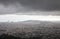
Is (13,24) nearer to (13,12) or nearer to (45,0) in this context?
(13,12)

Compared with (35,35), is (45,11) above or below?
above

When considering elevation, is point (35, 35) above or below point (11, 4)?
below

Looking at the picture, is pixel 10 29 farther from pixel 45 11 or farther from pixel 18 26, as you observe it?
pixel 45 11

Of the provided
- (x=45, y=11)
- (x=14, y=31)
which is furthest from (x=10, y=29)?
(x=45, y=11)

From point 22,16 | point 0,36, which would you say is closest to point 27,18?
point 22,16

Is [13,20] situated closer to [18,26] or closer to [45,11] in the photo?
[18,26]
